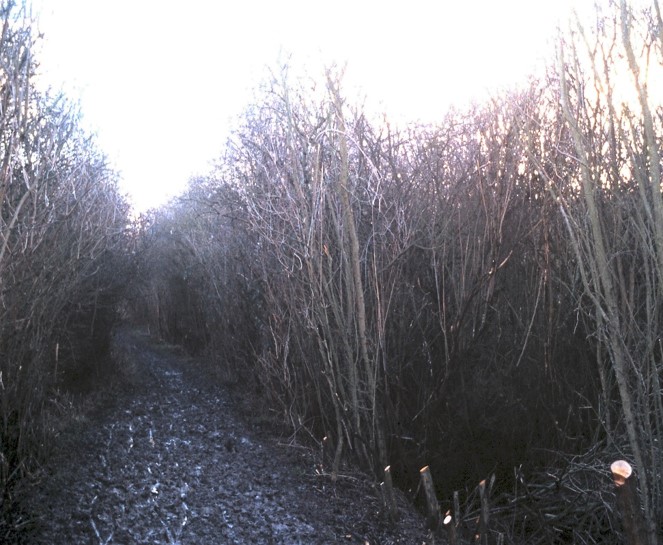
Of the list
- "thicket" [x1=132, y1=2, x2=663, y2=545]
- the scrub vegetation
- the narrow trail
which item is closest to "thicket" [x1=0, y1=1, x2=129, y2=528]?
the scrub vegetation

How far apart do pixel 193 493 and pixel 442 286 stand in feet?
11.2

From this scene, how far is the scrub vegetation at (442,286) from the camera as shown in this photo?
5.02 metres

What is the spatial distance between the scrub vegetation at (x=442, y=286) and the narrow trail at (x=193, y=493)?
463 mm

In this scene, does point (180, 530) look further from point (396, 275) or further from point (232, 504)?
point (396, 275)

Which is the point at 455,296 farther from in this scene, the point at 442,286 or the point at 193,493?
the point at 193,493

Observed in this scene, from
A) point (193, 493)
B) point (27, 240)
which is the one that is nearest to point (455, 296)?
point (193, 493)

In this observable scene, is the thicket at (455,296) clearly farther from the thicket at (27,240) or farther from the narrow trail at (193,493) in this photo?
the thicket at (27,240)

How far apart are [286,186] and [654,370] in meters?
3.78

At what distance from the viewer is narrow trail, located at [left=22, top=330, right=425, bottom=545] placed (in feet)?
17.3

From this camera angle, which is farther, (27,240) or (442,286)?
(442,286)

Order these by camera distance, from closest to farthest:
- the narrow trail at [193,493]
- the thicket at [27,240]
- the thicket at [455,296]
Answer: the thicket at [27,240] < the narrow trail at [193,493] < the thicket at [455,296]

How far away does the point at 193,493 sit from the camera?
632 cm

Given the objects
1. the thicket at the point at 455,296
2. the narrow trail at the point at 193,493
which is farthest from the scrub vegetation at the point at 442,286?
the narrow trail at the point at 193,493

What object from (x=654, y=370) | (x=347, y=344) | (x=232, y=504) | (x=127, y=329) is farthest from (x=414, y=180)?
(x=127, y=329)
